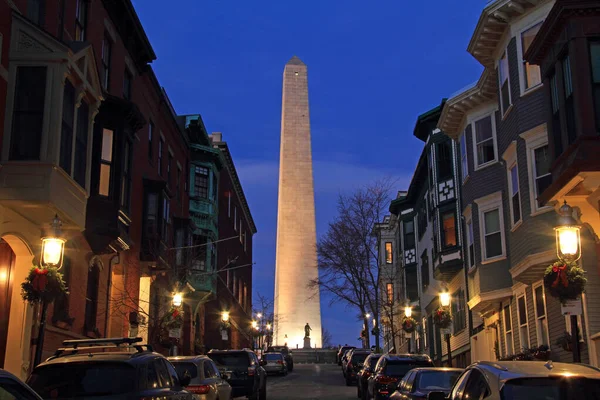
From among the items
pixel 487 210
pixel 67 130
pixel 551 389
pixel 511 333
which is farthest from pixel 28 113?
pixel 511 333

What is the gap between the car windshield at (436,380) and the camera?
15.6m

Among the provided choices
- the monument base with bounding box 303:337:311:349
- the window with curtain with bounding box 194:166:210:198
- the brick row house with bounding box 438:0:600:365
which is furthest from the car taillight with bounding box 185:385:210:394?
the monument base with bounding box 303:337:311:349

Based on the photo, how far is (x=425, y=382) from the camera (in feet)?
51.6

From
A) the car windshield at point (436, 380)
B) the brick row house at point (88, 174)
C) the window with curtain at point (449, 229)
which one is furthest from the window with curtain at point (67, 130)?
the window with curtain at point (449, 229)

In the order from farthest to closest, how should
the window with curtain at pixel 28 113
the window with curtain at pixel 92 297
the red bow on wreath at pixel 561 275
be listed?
1. the window with curtain at pixel 92 297
2. the window with curtain at pixel 28 113
3. the red bow on wreath at pixel 561 275

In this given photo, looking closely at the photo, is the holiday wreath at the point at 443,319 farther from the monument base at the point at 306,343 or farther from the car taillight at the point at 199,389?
the monument base at the point at 306,343

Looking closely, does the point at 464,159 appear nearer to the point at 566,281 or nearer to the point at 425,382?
the point at 566,281

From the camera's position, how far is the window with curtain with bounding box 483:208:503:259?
28688 millimetres

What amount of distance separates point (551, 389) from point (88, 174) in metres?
15.8

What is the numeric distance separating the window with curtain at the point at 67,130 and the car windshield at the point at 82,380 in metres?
9.46

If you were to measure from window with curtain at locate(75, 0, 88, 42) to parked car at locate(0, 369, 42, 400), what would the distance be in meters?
19.1

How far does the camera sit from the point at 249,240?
259ft

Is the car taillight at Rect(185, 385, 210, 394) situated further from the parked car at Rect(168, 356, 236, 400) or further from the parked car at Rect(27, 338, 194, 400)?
the parked car at Rect(27, 338, 194, 400)

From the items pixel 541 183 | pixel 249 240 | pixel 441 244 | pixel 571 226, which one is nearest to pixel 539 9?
pixel 541 183
